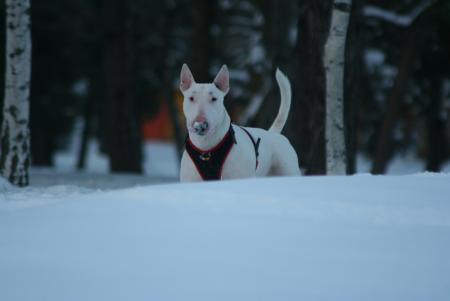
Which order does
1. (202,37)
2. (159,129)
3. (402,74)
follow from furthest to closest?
(159,129) → (202,37) → (402,74)

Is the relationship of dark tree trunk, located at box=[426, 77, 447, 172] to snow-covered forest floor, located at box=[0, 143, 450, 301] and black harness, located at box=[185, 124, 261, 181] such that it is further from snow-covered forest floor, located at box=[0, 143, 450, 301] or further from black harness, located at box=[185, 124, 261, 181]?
snow-covered forest floor, located at box=[0, 143, 450, 301]

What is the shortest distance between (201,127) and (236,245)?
2886mm

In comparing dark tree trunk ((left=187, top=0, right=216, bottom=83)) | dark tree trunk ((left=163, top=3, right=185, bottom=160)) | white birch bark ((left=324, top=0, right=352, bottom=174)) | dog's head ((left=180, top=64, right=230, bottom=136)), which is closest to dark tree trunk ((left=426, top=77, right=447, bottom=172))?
dark tree trunk ((left=187, top=0, right=216, bottom=83))

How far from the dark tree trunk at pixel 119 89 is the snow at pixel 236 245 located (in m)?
14.3

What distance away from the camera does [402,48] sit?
16984mm

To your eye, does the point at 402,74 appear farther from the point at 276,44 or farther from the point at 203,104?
the point at 203,104

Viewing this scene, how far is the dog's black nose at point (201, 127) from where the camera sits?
693 centimetres

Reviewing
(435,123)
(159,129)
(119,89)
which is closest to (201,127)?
(119,89)

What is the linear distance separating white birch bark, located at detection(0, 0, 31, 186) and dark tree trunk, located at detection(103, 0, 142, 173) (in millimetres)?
8660

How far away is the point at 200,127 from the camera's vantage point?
22.7ft

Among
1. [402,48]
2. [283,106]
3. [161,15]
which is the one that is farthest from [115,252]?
[161,15]

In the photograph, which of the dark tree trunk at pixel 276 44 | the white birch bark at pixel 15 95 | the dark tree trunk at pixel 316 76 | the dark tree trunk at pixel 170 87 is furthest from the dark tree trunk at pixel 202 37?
the white birch bark at pixel 15 95

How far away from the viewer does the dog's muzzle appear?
22.7 ft

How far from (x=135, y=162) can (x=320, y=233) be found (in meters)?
15.7
